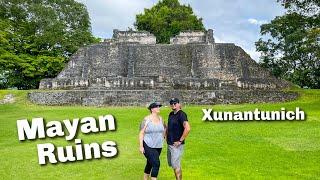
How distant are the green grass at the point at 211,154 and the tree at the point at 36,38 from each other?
21129mm

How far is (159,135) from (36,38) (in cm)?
3559

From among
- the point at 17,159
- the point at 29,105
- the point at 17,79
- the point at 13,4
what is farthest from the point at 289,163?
the point at 13,4

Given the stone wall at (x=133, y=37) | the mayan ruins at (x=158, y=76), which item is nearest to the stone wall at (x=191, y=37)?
the mayan ruins at (x=158, y=76)

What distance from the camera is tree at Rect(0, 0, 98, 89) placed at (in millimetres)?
41969

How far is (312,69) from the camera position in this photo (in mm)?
39656

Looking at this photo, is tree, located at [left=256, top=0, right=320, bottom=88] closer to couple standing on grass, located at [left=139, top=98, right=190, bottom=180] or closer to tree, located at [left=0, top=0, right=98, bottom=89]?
tree, located at [left=0, top=0, right=98, bottom=89]

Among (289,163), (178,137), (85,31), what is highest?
(85,31)

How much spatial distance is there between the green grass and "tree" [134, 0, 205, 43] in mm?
38163

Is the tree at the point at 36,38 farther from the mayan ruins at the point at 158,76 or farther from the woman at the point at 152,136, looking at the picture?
the woman at the point at 152,136

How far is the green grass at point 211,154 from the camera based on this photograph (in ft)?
37.9

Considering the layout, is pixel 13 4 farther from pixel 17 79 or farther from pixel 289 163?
pixel 289 163

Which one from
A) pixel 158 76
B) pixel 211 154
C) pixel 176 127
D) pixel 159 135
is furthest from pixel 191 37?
pixel 159 135

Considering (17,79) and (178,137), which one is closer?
(178,137)

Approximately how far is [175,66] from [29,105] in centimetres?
1179
